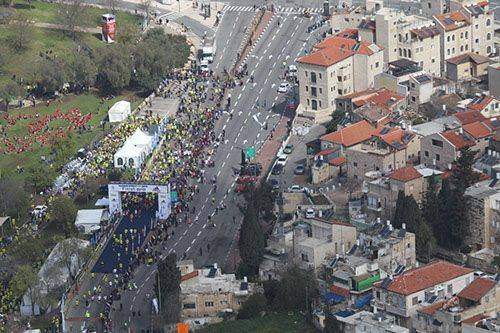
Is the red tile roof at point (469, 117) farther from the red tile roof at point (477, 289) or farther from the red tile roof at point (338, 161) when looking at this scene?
the red tile roof at point (477, 289)

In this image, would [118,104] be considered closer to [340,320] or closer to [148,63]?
[148,63]

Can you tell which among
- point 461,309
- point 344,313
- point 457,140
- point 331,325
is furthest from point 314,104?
point 331,325

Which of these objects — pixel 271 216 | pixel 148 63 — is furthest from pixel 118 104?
pixel 271 216

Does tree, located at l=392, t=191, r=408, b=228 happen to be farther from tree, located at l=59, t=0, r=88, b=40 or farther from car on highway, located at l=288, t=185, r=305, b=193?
tree, located at l=59, t=0, r=88, b=40

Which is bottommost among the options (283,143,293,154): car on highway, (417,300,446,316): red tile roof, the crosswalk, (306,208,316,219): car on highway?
(417,300,446,316): red tile roof

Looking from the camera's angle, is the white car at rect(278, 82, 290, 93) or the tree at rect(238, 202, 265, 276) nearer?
the tree at rect(238, 202, 265, 276)

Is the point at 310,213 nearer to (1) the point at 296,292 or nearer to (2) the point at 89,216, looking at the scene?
(1) the point at 296,292

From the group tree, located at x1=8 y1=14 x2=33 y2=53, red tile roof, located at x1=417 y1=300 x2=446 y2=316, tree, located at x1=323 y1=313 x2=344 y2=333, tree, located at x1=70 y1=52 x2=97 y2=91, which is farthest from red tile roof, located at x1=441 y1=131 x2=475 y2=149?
tree, located at x1=8 y1=14 x2=33 y2=53
